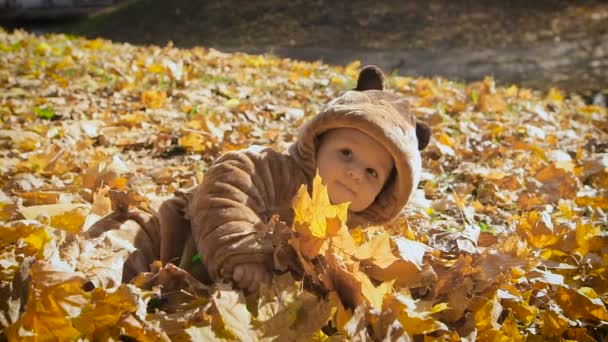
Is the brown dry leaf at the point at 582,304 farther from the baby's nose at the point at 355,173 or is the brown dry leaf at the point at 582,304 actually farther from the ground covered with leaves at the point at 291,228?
the baby's nose at the point at 355,173

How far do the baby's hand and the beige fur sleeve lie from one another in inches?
0.8

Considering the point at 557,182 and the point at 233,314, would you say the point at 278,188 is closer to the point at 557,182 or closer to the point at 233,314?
the point at 233,314

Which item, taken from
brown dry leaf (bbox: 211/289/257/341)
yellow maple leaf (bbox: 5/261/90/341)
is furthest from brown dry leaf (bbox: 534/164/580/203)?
yellow maple leaf (bbox: 5/261/90/341)

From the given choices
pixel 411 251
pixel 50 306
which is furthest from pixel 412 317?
pixel 50 306

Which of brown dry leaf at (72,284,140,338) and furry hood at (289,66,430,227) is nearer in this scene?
brown dry leaf at (72,284,140,338)

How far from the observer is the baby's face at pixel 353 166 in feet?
5.53

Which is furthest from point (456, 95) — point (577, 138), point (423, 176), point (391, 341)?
point (391, 341)

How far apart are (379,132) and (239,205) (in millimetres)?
493

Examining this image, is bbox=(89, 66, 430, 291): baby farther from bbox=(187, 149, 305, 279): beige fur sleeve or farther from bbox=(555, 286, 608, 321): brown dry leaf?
bbox=(555, 286, 608, 321): brown dry leaf

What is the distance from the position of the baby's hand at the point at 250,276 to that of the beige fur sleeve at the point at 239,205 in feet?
0.06

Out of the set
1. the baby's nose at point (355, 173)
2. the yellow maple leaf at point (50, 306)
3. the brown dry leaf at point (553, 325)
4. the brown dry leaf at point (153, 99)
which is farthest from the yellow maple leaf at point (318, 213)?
the brown dry leaf at point (153, 99)

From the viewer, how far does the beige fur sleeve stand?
4.75 feet

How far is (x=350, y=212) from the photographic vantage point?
1.83 m

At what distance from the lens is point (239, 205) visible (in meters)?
1.55
